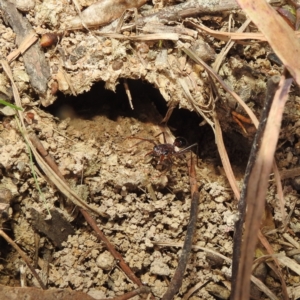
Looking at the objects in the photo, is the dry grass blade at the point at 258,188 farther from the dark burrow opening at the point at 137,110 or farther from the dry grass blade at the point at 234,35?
the dark burrow opening at the point at 137,110

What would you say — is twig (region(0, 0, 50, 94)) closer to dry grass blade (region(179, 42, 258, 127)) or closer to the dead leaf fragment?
the dead leaf fragment

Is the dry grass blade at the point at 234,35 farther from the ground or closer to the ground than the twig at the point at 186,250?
farther from the ground

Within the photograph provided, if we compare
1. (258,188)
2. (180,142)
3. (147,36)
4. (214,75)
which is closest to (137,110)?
(180,142)

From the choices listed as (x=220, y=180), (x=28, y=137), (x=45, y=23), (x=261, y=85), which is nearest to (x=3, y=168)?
(x=28, y=137)

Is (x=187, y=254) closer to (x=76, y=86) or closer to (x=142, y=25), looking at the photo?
(x=76, y=86)

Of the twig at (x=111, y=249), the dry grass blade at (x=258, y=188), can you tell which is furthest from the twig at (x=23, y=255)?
the dry grass blade at (x=258, y=188)

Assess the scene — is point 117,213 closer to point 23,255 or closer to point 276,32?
point 23,255
